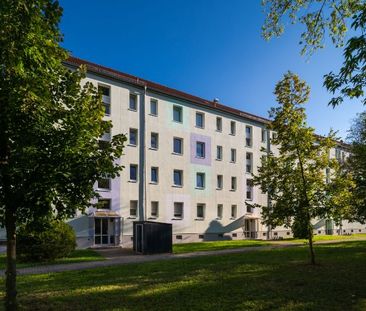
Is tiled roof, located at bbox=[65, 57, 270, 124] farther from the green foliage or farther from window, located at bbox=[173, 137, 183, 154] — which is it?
the green foliage

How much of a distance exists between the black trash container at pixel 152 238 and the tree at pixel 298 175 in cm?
903

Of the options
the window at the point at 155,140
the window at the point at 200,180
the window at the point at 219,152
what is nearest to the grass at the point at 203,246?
the window at the point at 200,180

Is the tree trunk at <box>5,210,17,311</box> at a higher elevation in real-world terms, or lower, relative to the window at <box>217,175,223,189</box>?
lower

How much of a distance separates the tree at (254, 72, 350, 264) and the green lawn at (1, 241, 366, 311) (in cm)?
193

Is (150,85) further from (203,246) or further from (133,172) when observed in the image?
(203,246)

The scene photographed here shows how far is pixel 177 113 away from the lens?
36.8 metres

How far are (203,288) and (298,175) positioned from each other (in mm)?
7287

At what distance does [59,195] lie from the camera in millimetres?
7461

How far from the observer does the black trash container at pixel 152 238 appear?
77.6 feet

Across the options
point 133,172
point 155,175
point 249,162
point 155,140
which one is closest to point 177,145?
point 155,140

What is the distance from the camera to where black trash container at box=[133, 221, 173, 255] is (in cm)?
2366

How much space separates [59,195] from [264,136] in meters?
40.1

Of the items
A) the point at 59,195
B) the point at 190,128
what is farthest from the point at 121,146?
the point at 190,128

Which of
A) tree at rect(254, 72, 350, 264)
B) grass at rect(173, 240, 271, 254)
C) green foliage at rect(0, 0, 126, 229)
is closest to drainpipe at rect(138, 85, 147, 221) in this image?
grass at rect(173, 240, 271, 254)
